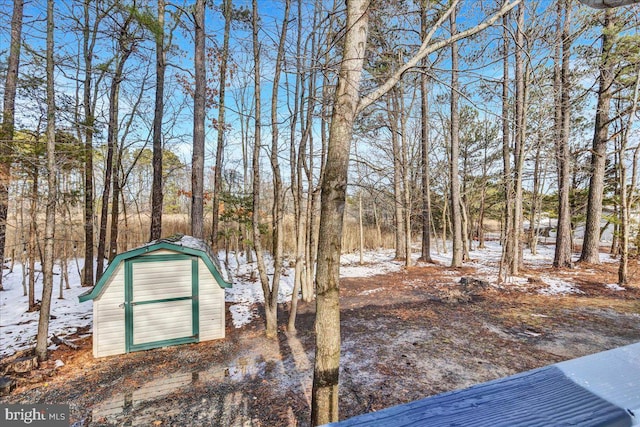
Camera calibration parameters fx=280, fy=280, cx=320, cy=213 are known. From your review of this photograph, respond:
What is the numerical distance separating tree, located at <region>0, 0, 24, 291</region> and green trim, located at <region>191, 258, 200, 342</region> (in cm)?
254

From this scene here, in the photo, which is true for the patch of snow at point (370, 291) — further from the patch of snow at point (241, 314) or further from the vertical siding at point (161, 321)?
the vertical siding at point (161, 321)

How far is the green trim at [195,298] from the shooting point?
447 centimetres

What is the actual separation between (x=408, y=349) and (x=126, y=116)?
10774 mm

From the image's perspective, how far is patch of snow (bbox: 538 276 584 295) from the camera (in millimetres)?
6511

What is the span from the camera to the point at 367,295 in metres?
6.93

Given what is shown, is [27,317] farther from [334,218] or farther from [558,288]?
[558,288]

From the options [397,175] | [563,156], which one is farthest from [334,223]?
[563,156]

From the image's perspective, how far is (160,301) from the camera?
429 cm

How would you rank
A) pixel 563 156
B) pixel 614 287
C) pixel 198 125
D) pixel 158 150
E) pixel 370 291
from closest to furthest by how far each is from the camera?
pixel 198 125, pixel 614 287, pixel 158 150, pixel 370 291, pixel 563 156

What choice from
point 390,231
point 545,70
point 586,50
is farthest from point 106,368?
point 390,231

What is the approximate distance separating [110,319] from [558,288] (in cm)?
929

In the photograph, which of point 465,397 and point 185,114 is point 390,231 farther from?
point 465,397

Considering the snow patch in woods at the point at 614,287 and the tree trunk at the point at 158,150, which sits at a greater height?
the tree trunk at the point at 158,150

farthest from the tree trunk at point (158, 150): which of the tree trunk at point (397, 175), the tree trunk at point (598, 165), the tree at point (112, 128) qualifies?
the tree trunk at point (598, 165)
